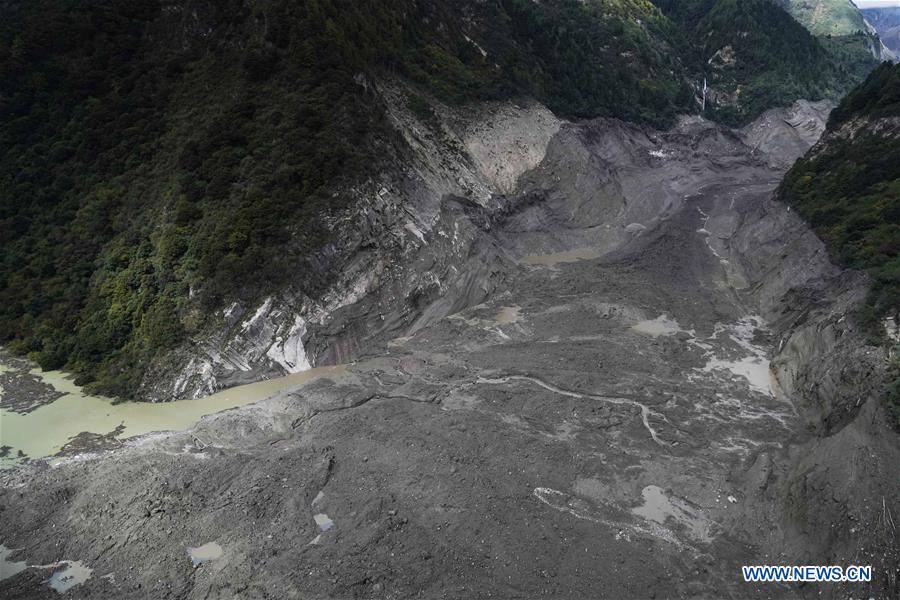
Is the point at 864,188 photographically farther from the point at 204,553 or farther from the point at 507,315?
the point at 204,553

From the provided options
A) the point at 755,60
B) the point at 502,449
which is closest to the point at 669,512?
the point at 502,449

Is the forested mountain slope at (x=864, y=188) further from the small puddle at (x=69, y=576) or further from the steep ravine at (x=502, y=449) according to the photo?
the small puddle at (x=69, y=576)

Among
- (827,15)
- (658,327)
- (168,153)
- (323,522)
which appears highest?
(827,15)

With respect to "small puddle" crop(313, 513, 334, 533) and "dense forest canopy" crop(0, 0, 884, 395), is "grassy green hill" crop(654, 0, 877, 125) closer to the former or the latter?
"dense forest canopy" crop(0, 0, 884, 395)

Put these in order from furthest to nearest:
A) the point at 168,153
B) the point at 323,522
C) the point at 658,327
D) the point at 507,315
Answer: the point at 507,315 < the point at 168,153 < the point at 658,327 < the point at 323,522

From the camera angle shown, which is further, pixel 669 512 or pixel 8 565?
pixel 669 512

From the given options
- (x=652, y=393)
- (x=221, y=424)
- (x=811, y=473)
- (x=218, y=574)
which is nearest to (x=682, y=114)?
(x=652, y=393)

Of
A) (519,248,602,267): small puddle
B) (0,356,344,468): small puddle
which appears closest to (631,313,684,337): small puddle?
(519,248,602,267): small puddle

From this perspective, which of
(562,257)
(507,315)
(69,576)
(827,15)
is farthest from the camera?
(827,15)
